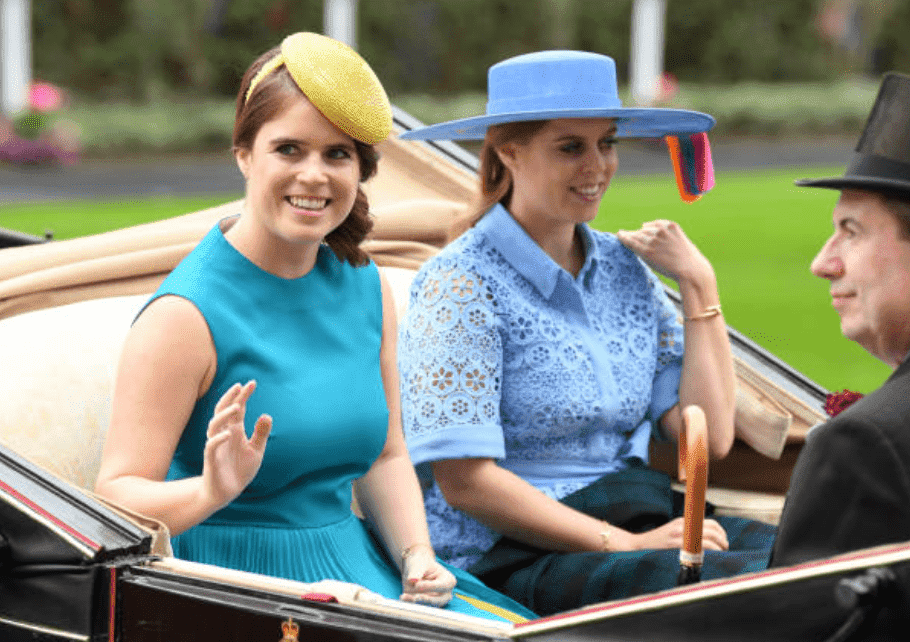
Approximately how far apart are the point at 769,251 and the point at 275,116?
11.8m

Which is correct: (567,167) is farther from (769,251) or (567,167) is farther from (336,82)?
(769,251)

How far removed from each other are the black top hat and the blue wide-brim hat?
861 mm

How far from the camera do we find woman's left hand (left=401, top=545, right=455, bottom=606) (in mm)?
2264

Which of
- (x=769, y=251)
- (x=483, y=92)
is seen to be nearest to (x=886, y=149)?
(x=769, y=251)

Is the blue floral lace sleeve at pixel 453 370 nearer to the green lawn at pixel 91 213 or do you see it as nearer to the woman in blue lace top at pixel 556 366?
the woman in blue lace top at pixel 556 366

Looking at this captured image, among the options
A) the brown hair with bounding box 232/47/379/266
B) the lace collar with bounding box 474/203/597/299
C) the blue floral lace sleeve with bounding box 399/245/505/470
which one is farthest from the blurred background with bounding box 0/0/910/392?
the brown hair with bounding box 232/47/379/266

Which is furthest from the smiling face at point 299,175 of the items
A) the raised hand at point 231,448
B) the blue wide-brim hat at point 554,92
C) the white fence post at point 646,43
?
the white fence post at point 646,43

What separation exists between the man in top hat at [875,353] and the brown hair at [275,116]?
750 mm

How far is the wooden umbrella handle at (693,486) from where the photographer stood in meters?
1.78

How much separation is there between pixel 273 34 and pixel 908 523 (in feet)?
100

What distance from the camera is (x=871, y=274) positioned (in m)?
1.66

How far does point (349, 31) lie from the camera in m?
26.4

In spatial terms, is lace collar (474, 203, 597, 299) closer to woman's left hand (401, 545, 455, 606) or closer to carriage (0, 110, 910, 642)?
carriage (0, 110, 910, 642)

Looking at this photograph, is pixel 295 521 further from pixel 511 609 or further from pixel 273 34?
pixel 273 34
